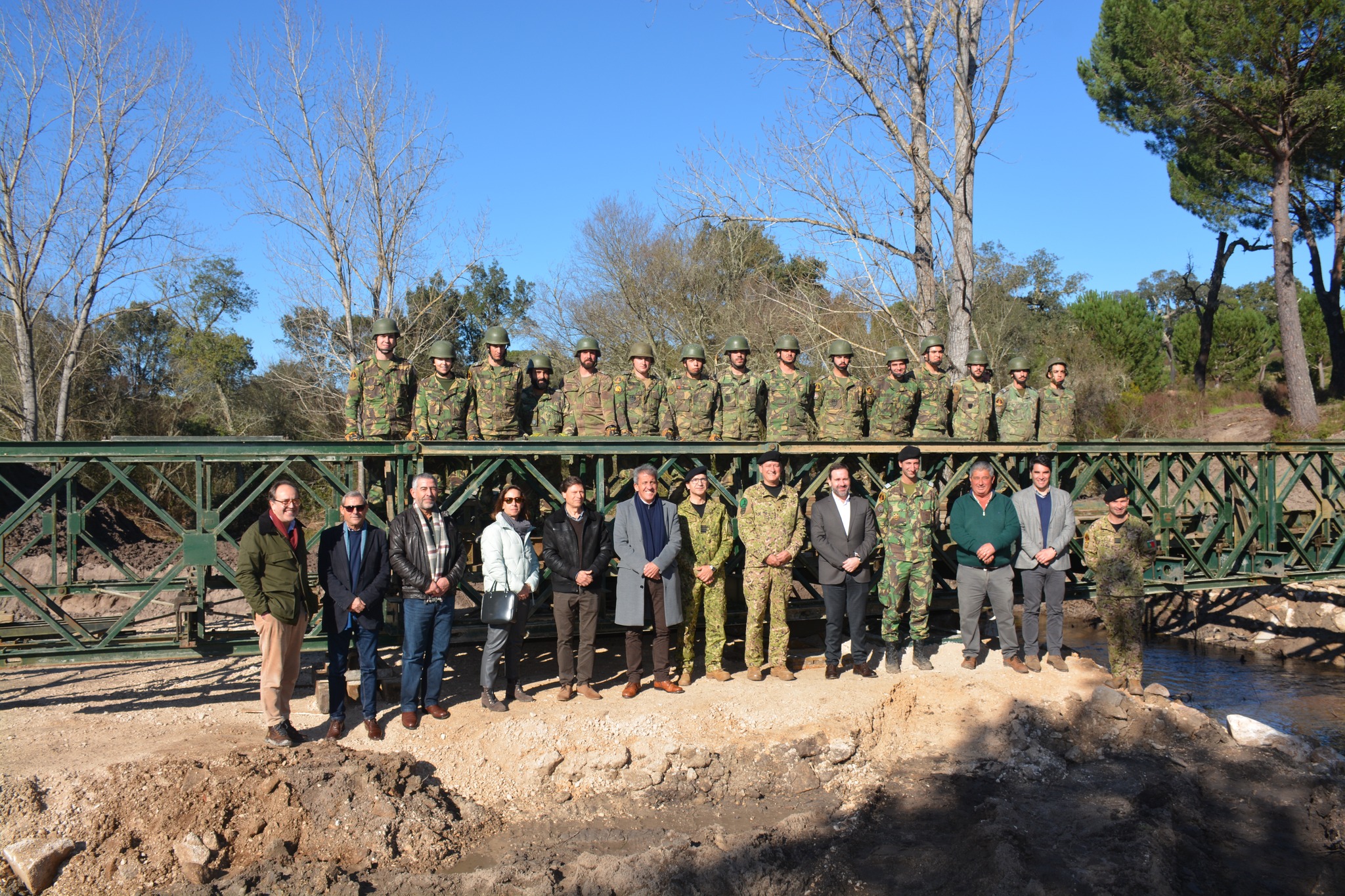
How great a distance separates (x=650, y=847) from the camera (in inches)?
212

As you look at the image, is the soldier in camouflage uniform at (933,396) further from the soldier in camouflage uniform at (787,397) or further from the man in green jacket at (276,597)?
the man in green jacket at (276,597)

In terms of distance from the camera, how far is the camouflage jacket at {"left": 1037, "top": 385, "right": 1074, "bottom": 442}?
1020 cm

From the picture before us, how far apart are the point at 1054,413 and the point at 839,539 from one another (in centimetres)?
392

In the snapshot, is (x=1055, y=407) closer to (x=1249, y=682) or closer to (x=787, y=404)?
(x=787, y=404)

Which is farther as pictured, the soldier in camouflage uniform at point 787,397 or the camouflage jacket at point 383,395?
the soldier in camouflage uniform at point 787,397

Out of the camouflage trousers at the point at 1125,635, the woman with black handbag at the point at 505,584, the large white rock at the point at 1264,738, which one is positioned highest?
the woman with black handbag at the point at 505,584

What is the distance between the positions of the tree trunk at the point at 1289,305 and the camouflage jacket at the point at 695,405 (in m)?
19.3

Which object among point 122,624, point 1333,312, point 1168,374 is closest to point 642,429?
point 122,624

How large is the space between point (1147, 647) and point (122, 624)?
12.8m

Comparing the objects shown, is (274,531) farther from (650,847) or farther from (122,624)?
(650,847)

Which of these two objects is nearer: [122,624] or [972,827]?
[972,827]

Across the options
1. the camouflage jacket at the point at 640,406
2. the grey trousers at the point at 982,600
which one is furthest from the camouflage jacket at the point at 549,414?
the grey trousers at the point at 982,600

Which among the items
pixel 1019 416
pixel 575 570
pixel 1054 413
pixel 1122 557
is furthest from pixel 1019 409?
pixel 575 570

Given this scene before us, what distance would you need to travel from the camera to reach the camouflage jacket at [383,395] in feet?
29.5
